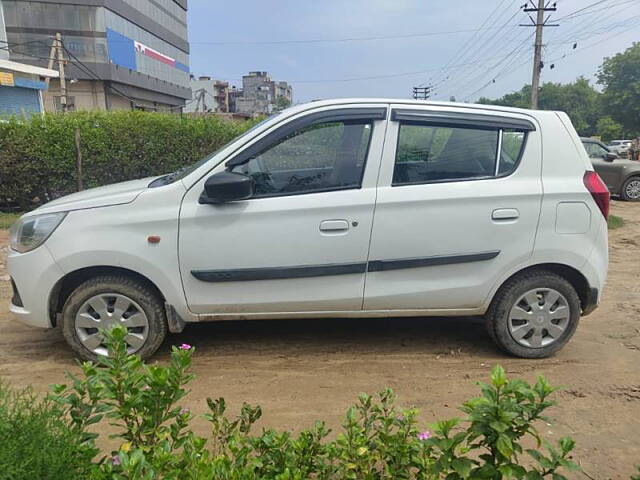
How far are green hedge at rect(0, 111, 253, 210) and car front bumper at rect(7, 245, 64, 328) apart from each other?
22.6ft

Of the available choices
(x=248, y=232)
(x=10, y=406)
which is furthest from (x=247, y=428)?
(x=248, y=232)

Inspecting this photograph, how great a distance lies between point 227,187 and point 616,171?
1327 centimetres

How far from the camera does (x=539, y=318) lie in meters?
3.71

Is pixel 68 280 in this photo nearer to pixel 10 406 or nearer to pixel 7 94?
pixel 10 406

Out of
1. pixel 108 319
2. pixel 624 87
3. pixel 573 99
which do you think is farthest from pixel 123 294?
pixel 573 99

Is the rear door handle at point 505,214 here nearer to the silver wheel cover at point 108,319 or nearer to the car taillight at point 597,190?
the car taillight at point 597,190

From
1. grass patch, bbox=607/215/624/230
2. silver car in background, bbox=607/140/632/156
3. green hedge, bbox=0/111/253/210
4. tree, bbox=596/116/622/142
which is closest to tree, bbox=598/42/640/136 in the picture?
tree, bbox=596/116/622/142

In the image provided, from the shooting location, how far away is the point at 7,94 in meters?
17.9

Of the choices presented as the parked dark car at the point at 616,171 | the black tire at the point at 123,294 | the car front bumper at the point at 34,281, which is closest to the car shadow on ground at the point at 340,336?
the black tire at the point at 123,294

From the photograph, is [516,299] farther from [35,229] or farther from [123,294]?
[35,229]

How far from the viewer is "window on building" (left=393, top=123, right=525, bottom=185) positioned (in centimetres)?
354

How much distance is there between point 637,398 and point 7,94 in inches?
827

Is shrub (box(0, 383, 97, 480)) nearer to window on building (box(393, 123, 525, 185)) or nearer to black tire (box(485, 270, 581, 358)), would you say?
window on building (box(393, 123, 525, 185))

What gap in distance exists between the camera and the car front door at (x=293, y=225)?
Result: 339cm
